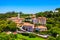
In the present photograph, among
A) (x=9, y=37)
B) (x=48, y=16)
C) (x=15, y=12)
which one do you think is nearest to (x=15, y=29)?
(x=9, y=37)

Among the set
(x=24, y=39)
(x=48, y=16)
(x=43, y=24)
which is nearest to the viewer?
(x=24, y=39)

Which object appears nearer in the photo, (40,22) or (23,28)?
(23,28)

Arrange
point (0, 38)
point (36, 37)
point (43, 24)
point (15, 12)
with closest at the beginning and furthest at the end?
1. point (0, 38)
2. point (36, 37)
3. point (43, 24)
4. point (15, 12)

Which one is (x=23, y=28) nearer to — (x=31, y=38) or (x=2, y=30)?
(x=2, y=30)

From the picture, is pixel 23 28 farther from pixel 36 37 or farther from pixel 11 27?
pixel 36 37

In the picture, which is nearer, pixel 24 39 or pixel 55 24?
pixel 24 39

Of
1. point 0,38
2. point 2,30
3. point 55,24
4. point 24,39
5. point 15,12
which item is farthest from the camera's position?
point 15,12

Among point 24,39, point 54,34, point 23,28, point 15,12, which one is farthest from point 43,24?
point 15,12

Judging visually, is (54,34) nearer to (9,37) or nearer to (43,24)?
(9,37)

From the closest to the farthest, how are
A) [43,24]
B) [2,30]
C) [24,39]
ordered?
[24,39]
[2,30]
[43,24]
